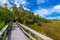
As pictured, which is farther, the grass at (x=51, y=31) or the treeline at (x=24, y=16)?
the treeline at (x=24, y=16)

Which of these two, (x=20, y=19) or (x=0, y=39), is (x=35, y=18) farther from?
(x=0, y=39)

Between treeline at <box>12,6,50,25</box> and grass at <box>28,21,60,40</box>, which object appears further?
treeline at <box>12,6,50,25</box>

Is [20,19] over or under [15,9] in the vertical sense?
under

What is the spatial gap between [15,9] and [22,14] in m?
2.70

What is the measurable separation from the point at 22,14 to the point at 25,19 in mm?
2049

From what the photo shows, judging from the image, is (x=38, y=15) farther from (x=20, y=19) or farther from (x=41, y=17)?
(x=20, y=19)

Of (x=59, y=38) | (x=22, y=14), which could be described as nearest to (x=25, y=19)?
(x=22, y=14)

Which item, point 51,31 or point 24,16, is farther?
point 24,16

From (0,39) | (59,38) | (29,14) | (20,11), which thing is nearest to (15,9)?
(20,11)

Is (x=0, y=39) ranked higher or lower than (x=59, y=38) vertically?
higher

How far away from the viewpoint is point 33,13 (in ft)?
125

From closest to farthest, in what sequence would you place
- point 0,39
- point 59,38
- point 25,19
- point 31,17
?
point 0,39 → point 59,38 → point 25,19 → point 31,17

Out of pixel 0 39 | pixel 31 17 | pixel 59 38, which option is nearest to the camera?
pixel 0 39

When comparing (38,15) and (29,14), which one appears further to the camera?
(38,15)
